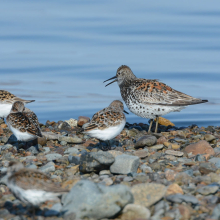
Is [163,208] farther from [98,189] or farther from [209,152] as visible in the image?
[209,152]

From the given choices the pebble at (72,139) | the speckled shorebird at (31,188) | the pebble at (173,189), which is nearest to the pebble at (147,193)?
the pebble at (173,189)

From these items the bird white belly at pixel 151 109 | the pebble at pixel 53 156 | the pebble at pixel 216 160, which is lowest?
the pebble at pixel 53 156

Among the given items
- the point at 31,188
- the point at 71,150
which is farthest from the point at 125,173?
the point at 31,188

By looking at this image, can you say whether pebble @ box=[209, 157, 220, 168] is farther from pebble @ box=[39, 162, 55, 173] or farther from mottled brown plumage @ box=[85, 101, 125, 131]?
pebble @ box=[39, 162, 55, 173]

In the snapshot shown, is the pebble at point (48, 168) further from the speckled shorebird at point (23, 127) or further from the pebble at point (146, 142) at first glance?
the pebble at point (146, 142)

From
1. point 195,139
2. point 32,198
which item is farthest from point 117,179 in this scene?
point 195,139

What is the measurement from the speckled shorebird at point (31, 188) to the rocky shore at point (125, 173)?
0.22 m

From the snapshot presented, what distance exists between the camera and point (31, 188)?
663 centimetres

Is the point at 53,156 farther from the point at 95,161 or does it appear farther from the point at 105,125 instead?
the point at 95,161

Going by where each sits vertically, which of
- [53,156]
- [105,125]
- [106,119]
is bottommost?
[53,156]

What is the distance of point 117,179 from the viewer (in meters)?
8.40

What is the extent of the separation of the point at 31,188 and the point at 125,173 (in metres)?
2.68

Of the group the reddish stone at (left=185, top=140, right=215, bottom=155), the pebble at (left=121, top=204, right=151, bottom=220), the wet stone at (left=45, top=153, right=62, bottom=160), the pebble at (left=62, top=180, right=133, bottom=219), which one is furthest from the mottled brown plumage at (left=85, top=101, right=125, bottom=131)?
the pebble at (left=121, top=204, right=151, bottom=220)

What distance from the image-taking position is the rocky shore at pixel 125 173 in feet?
21.2
